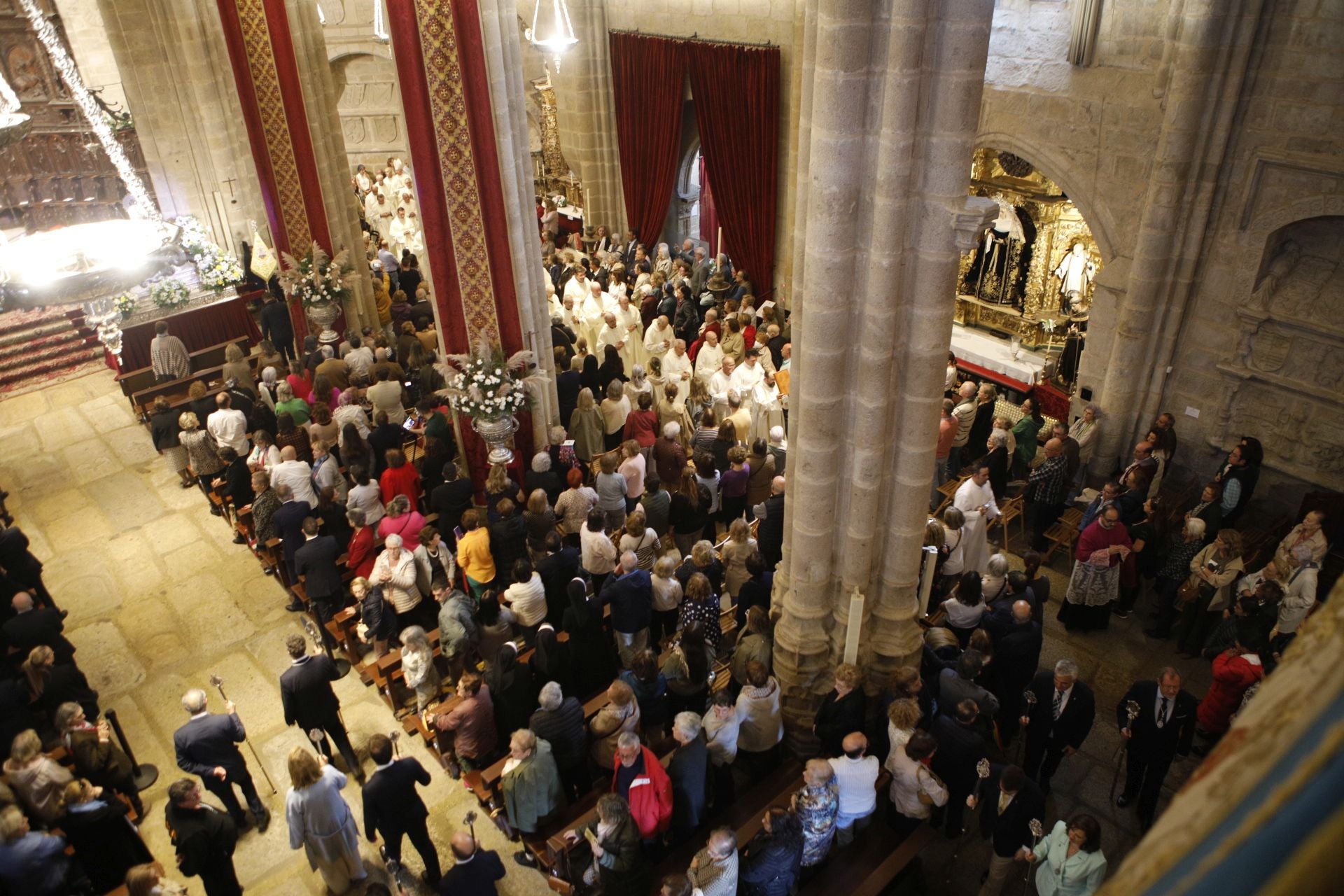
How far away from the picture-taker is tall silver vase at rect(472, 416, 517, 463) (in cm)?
975

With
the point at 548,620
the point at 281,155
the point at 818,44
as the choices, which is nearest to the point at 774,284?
the point at 281,155

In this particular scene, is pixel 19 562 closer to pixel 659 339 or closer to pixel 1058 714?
pixel 659 339

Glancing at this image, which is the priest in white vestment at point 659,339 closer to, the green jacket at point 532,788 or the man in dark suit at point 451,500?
the man in dark suit at point 451,500

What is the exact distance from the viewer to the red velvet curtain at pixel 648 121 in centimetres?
1561

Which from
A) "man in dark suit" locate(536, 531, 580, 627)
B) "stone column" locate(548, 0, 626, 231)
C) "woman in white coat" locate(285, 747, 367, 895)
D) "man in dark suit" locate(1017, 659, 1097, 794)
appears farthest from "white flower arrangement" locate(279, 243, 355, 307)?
"man in dark suit" locate(1017, 659, 1097, 794)

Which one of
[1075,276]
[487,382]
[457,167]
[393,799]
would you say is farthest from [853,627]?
[1075,276]

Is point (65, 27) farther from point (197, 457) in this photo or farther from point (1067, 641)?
point (1067, 641)

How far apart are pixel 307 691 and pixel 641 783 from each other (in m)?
2.62

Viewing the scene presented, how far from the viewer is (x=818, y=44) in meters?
5.65

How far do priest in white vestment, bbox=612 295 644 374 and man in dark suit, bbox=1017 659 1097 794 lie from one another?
741 cm

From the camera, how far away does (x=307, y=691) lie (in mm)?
6777

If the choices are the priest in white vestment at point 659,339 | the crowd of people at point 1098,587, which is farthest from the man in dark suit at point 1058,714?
the priest in white vestment at point 659,339

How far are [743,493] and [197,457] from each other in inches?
227

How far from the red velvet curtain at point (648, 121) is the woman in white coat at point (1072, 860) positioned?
13.1 m
